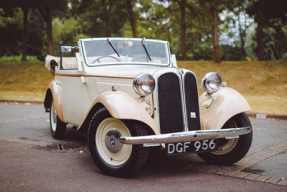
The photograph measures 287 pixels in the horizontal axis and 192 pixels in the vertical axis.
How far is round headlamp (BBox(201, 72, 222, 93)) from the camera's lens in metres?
4.06

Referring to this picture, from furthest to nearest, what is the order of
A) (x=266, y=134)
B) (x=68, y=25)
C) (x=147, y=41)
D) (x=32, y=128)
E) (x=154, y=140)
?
(x=68, y=25) < (x=32, y=128) < (x=266, y=134) < (x=147, y=41) < (x=154, y=140)

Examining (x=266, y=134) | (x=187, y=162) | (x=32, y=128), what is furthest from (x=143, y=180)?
(x=32, y=128)

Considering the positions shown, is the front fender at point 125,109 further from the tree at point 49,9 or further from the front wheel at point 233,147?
the tree at point 49,9

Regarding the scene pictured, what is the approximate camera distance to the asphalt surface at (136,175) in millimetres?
3432

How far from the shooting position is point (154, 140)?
3363 millimetres

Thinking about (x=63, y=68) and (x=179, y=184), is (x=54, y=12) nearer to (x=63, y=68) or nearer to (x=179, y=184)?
(x=63, y=68)

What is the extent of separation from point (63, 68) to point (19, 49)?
34589 mm

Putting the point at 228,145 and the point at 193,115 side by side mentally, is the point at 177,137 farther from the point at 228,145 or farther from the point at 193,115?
the point at 228,145

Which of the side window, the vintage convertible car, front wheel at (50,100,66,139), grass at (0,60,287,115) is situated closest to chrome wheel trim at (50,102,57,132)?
→ front wheel at (50,100,66,139)

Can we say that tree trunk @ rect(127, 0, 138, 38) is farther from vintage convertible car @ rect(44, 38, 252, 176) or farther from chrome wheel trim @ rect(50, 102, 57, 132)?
vintage convertible car @ rect(44, 38, 252, 176)

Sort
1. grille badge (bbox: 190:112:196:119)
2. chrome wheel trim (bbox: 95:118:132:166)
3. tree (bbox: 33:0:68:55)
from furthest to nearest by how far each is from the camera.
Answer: tree (bbox: 33:0:68:55) → grille badge (bbox: 190:112:196:119) → chrome wheel trim (bbox: 95:118:132:166)

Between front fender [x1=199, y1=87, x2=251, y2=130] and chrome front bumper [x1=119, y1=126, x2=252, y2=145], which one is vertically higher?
front fender [x1=199, y1=87, x2=251, y2=130]

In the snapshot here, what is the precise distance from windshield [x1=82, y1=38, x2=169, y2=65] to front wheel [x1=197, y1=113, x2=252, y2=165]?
5.59ft

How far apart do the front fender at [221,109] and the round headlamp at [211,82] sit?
0.60ft
